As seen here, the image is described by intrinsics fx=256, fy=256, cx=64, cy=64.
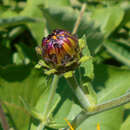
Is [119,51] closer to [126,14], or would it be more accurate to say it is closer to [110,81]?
[110,81]

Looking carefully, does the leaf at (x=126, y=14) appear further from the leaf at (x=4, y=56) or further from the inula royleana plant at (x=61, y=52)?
the inula royleana plant at (x=61, y=52)

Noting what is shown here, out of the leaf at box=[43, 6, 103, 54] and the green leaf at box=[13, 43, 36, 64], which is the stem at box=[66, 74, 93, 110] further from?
the green leaf at box=[13, 43, 36, 64]

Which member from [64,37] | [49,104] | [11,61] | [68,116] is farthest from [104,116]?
[11,61]

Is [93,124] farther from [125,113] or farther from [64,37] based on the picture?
[64,37]

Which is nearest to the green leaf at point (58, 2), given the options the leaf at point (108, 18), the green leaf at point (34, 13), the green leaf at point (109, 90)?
the green leaf at point (34, 13)

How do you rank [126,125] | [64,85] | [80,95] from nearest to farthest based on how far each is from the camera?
[80,95] < [126,125] < [64,85]

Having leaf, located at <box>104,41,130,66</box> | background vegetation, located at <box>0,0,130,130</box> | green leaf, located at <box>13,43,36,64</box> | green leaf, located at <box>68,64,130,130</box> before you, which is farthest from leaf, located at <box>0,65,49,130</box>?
leaf, located at <box>104,41,130,66</box>

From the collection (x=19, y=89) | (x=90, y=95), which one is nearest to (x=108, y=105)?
(x=90, y=95)
